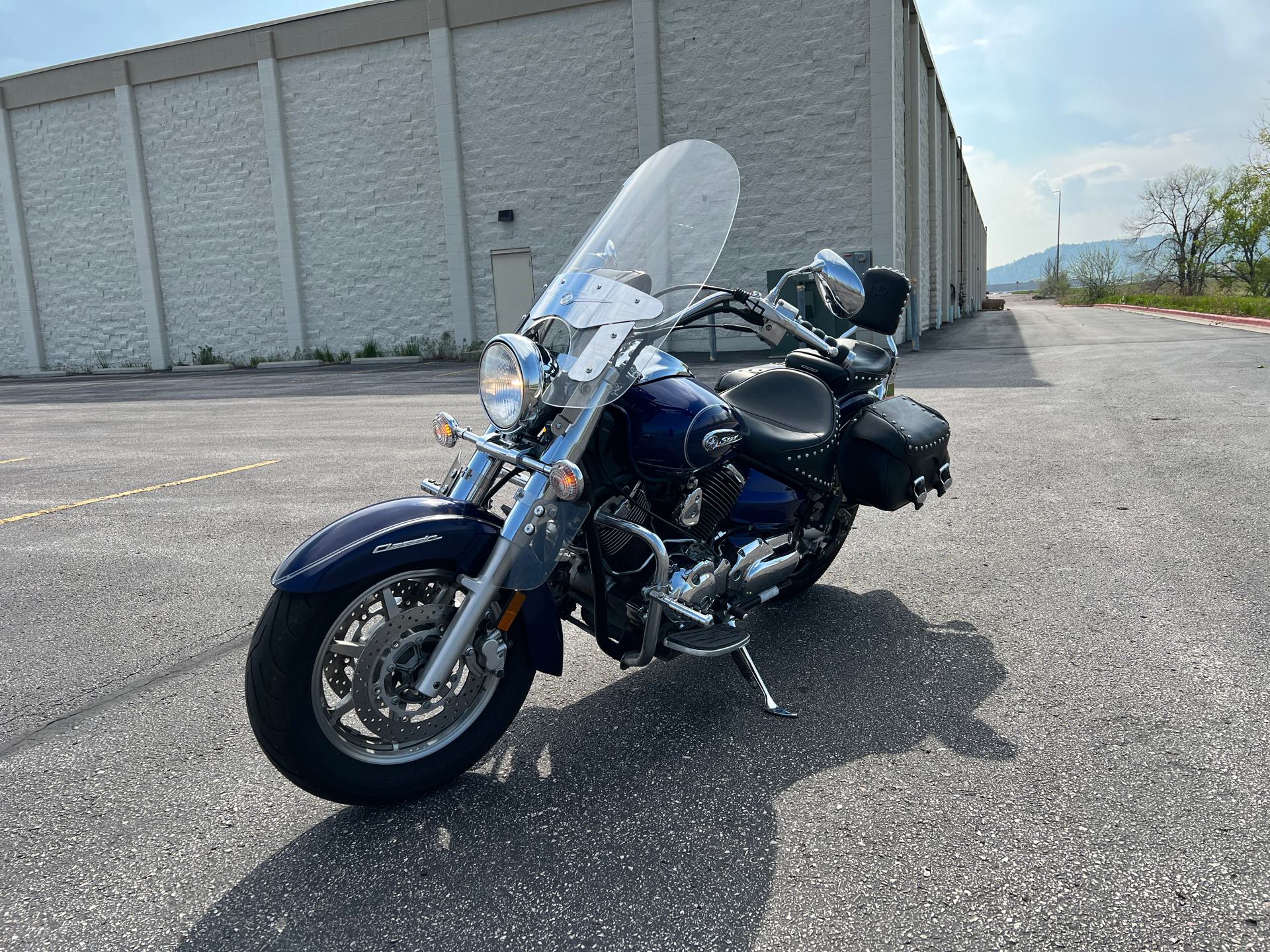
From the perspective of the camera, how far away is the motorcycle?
2520 millimetres

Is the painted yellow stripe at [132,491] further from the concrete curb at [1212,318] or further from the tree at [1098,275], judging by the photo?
the tree at [1098,275]

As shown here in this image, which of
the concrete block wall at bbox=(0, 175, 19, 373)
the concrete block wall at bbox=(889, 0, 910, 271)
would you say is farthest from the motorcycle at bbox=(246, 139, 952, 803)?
the concrete block wall at bbox=(0, 175, 19, 373)

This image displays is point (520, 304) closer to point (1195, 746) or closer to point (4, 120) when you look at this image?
point (4, 120)

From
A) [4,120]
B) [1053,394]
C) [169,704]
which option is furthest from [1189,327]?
[4,120]

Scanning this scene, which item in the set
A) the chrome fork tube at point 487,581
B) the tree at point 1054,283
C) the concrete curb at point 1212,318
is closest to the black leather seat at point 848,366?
the chrome fork tube at point 487,581

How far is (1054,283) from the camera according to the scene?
8212cm

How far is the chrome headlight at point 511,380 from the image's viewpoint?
2.56 meters

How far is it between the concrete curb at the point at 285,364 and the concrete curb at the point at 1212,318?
22743 millimetres

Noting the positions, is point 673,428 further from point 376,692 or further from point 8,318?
point 8,318

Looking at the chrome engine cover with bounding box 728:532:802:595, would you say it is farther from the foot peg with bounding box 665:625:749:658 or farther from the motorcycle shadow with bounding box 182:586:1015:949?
the motorcycle shadow with bounding box 182:586:1015:949

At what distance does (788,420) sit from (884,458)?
0.53 meters

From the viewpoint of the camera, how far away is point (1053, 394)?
445 inches

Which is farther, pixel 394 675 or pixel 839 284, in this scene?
pixel 839 284

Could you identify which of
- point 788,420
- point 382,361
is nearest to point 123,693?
point 788,420
